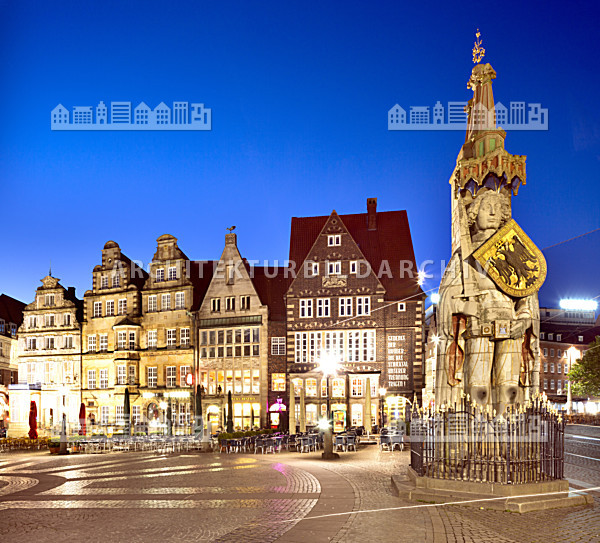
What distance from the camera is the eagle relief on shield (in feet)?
47.5

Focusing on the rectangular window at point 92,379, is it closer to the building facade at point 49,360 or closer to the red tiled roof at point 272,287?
the building facade at point 49,360

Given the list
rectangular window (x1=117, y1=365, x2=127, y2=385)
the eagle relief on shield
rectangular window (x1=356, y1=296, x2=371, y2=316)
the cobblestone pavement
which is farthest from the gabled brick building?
the eagle relief on shield

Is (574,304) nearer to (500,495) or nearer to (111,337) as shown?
(111,337)

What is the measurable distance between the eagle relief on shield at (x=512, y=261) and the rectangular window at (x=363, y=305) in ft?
94.9

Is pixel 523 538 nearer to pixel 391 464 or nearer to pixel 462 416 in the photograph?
pixel 462 416

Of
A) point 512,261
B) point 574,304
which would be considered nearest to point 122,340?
point 512,261

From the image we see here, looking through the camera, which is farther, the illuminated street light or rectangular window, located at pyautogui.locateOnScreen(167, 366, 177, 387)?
the illuminated street light

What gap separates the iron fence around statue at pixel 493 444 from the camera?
40.7 ft

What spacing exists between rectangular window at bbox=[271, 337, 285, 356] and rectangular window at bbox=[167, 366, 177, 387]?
7.87 metres

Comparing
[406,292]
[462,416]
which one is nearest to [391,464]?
[462,416]

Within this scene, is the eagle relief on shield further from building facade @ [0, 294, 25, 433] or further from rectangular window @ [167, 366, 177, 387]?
building facade @ [0, 294, 25, 433]

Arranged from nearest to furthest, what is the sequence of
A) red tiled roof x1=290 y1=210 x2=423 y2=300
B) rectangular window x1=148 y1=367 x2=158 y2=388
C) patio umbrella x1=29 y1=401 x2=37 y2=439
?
patio umbrella x1=29 y1=401 x2=37 y2=439 < red tiled roof x1=290 y1=210 x2=423 y2=300 < rectangular window x1=148 y1=367 x2=158 y2=388

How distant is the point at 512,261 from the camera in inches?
575

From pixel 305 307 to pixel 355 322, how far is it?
3.67 m
